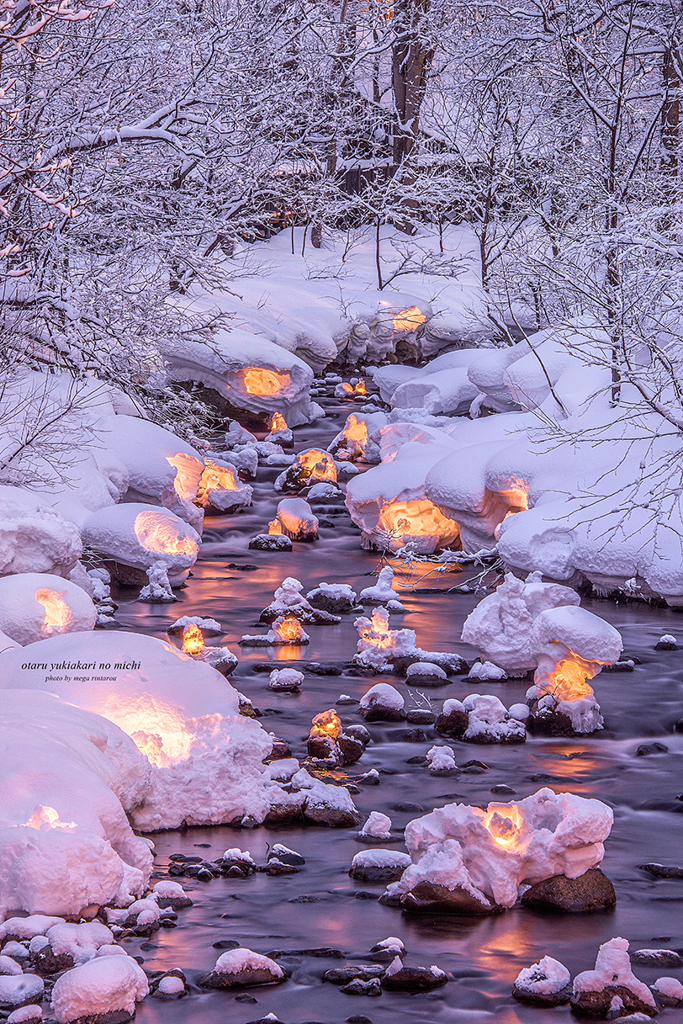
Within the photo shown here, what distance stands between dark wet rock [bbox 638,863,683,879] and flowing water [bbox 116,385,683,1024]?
7 centimetres

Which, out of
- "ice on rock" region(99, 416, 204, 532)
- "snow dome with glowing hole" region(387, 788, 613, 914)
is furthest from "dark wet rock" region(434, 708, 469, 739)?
"ice on rock" region(99, 416, 204, 532)

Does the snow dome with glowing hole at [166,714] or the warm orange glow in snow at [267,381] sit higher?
the warm orange glow in snow at [267,381]

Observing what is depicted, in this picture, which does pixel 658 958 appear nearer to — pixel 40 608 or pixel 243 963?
pixel 243 963

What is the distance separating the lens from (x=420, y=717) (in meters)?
7.69

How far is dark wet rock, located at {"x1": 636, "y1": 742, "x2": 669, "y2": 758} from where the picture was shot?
7492 millimetres

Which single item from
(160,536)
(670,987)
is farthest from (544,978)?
(160,536)

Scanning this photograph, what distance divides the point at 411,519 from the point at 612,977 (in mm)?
9018

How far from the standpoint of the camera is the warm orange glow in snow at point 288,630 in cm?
983


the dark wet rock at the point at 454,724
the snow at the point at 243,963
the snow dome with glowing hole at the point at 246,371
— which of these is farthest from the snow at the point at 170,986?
the snow dome with glowing hole at the point at 246,371

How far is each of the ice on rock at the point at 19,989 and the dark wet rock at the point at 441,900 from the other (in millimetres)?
1555

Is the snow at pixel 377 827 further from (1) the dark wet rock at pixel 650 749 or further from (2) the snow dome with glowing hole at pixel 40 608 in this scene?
(2) the snow dome with glowing hole at pixel 40 608

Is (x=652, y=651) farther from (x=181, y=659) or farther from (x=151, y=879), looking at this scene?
(x=151, y=879)

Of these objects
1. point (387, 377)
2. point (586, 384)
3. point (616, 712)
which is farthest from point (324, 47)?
point (616, 712)

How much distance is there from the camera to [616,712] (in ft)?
26.9
